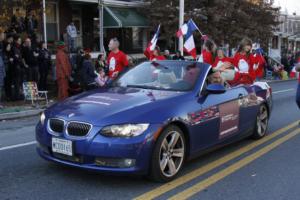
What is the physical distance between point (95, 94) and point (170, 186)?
1.50m

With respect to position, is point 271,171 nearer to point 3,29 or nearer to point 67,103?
point 67,103

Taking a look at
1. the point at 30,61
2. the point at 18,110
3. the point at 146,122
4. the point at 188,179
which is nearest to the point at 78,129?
the point at 146,122

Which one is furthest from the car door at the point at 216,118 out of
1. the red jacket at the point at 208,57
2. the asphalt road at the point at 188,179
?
the red jacket at the point at 208,57

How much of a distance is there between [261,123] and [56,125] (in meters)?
4.03

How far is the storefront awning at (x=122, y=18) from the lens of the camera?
22406mm

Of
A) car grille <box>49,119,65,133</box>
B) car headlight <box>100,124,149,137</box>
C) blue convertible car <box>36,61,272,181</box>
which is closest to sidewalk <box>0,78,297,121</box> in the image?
blue convertible car <box>36,61,272,181</box>

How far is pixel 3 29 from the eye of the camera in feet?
45.9

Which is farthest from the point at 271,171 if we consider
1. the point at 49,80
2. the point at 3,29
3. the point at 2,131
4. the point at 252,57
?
the point at 49,80

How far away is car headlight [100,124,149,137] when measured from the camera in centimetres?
478

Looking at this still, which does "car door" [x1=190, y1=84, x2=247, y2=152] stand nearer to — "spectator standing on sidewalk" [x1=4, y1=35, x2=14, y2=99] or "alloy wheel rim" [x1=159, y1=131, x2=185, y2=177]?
"alloy wheel rim" [x1=159, y1=131, x2=185, y2=177]

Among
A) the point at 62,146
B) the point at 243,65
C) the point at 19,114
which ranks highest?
the point at 243,65

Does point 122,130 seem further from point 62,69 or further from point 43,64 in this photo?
point 43,64

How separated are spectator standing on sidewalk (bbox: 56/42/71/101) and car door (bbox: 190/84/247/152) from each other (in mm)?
7755

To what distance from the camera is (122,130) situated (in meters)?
4.80
